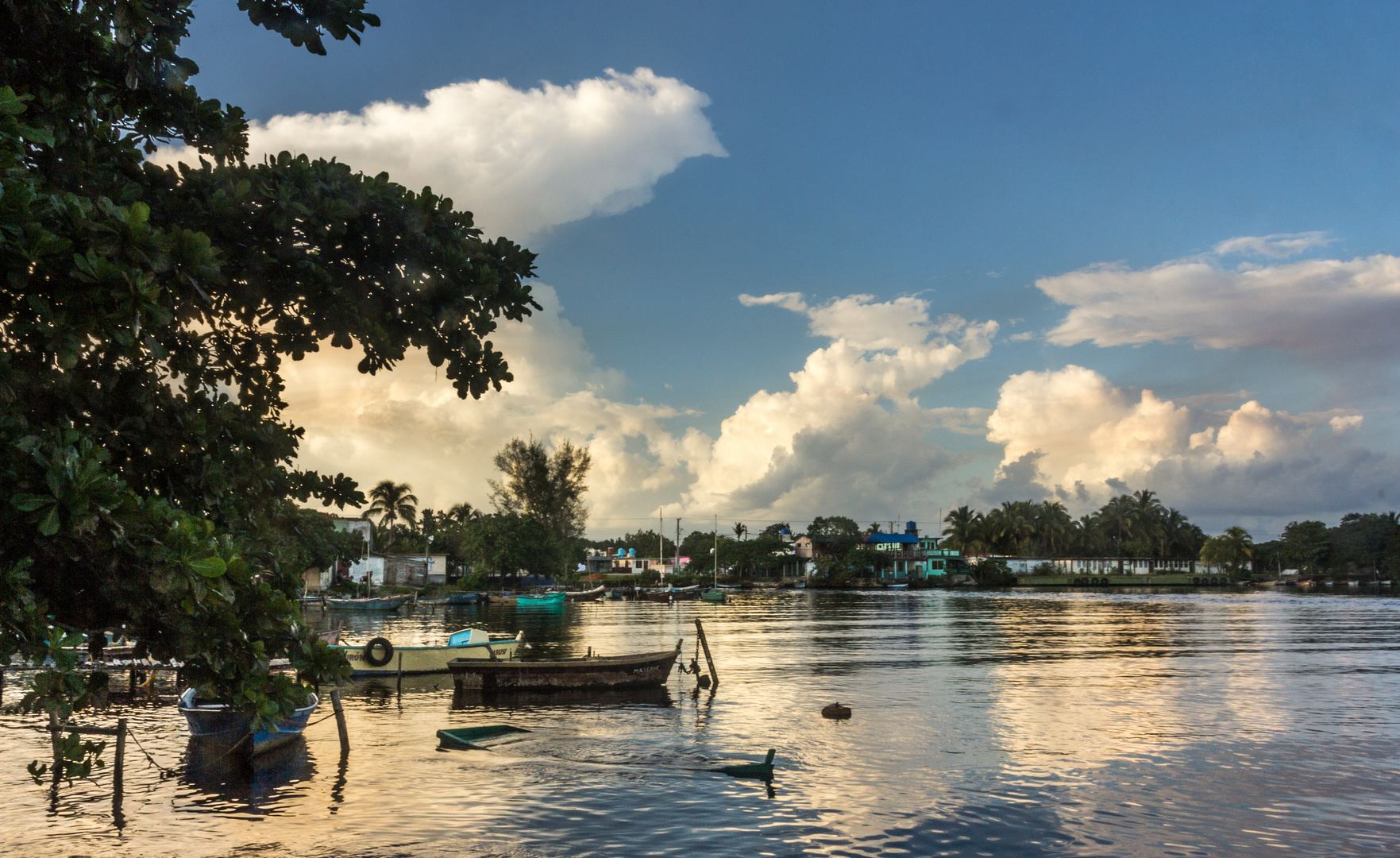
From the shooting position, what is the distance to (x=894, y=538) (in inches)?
6526

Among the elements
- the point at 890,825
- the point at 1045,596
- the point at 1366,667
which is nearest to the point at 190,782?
the point at 890,825

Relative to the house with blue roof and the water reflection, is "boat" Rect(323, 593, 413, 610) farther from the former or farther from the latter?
the house with blue roof

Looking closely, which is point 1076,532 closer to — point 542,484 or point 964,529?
point 964,529

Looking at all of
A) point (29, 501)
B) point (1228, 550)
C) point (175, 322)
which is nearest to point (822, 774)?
point (175, 322)

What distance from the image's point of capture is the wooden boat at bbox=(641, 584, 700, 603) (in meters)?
114

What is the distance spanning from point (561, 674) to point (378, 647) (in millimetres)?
8096

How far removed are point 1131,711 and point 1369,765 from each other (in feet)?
25.8

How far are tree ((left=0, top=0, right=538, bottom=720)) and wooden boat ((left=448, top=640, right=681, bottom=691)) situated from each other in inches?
922

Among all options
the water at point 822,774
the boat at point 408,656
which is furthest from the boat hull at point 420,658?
the water at point 822,774

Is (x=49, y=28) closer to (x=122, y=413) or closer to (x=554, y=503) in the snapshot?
(x=122, y=413)

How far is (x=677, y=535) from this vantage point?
13900cm

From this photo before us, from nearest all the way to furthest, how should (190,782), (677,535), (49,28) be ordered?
(49,28) → (190,782) → (677,535)

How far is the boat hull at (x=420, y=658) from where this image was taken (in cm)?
3503

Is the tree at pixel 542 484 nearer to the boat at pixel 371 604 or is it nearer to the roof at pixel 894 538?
the boat at pixel 371 604
